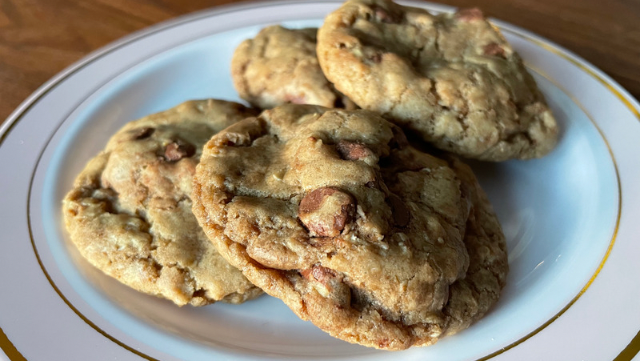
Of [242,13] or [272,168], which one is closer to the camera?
[272,168]

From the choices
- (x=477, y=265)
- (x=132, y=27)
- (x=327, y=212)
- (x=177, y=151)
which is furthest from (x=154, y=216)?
(x=132, y=27)

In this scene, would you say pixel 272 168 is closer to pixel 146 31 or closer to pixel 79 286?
pixel 79 286

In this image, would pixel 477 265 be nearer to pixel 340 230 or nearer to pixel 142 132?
pixel 340 230

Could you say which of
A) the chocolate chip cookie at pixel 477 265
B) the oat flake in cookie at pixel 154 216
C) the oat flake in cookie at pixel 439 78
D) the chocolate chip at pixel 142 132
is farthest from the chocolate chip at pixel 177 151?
the chocolate chip cookie at pixel 477 265

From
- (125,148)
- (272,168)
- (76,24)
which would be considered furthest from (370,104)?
(76,24)

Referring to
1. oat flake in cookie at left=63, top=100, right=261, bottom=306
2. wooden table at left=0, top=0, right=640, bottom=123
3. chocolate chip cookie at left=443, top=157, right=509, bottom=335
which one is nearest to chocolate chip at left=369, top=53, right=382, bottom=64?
chocolate chip cookie at left=443, top=157, right=509, bottom=335

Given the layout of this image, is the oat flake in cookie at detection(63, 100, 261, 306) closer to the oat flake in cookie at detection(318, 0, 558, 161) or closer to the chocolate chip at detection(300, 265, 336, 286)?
the chocolate chip at detection(300, 265, 336, 286)
